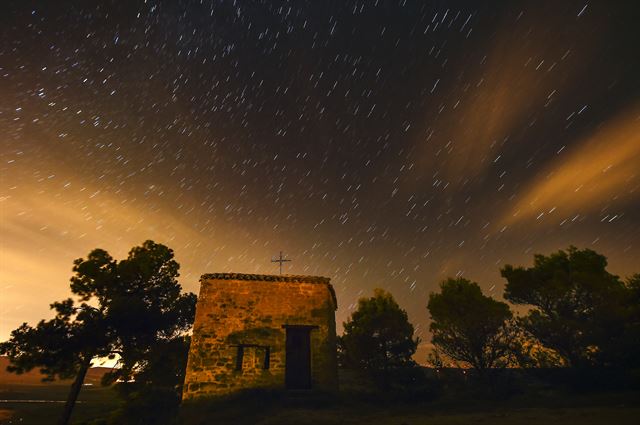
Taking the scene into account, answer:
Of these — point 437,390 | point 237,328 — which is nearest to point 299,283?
point 237,328

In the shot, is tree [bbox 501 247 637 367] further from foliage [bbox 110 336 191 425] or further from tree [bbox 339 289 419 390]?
foliage [bbox 110 336 191 425]

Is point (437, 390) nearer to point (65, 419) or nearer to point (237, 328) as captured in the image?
point (237, 328)

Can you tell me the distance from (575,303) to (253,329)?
15776mm

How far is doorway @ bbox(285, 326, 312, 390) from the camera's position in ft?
46.2

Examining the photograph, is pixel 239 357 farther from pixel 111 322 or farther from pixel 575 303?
pixel 575 303

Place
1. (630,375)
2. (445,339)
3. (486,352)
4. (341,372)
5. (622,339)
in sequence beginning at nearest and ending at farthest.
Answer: (630,375) → (622,339) → (486,352) → (445,339) → (341,372)

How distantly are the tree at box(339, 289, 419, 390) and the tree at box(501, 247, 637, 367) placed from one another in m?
7.23

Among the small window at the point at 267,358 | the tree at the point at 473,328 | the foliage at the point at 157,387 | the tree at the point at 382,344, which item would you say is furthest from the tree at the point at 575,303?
the foliage at the point at 157,387

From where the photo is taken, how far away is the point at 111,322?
42.3 feet

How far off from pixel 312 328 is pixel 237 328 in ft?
11.4

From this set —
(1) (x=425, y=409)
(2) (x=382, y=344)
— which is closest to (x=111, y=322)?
(1) (x=425, y=409)

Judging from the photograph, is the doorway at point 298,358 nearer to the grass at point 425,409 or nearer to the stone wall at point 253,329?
Answer: the stone wall at point 253,329

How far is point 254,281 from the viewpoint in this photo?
15250 mm

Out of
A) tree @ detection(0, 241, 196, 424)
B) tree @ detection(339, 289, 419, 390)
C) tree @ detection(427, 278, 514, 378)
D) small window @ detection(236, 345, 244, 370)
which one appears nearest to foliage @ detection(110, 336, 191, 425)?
tree @ detection(0, 241, 196, 424)
